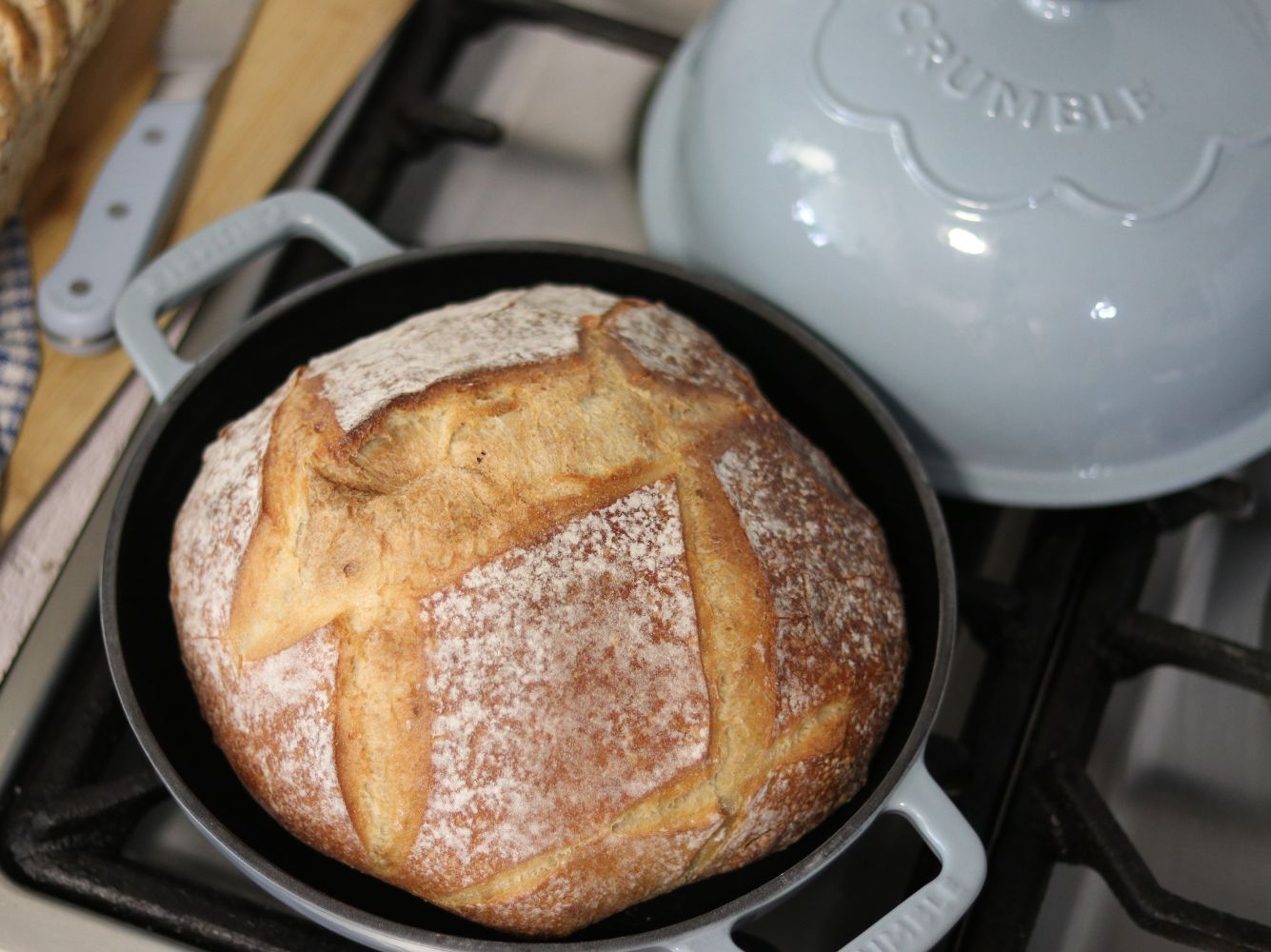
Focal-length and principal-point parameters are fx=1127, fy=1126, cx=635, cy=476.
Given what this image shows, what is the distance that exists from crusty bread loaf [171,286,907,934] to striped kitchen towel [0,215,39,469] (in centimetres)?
29

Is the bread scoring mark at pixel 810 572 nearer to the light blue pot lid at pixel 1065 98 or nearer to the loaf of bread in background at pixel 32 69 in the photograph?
the light blue pot lid at pixel 1065 98

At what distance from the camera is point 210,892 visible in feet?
2.88

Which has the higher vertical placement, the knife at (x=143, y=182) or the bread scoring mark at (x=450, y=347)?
the bread scoring mark at (x=450, y=347)

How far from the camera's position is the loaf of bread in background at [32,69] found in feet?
3.34

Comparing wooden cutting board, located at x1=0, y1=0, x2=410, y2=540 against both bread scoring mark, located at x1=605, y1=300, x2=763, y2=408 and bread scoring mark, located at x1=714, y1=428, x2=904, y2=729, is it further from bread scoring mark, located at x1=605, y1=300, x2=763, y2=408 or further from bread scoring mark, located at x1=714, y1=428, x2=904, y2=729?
bread scoring mark, located at x1=714, y1=428, x2=904, y2=729

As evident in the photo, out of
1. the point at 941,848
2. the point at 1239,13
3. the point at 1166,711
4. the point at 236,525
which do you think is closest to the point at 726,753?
the point at 941,848

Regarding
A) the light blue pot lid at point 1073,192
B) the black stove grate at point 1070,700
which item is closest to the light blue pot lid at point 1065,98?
the light blue pot lid at point 1073,192

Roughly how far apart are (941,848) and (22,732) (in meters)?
0.70

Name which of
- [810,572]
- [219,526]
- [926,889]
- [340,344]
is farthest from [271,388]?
[926,889]

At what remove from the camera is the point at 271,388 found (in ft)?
3.37

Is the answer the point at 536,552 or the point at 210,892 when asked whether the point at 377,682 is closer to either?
the point at 536,552

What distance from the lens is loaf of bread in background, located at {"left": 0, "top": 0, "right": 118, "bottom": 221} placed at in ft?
3.34

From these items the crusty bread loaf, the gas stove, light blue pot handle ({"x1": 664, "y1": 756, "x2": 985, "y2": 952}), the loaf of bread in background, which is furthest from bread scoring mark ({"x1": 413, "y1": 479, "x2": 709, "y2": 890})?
the loaf of bread in background

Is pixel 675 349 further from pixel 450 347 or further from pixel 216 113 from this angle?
pixel 216 113
